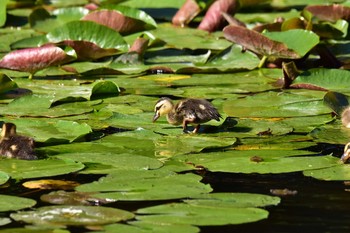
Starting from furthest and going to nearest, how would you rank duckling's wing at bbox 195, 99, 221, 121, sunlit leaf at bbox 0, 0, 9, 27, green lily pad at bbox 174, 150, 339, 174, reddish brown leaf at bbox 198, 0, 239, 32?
reddish brown leaf at bbox 198, 0, 239, 32, sunlit leaf at bbox 0, 0, 9, 27, duckling's wing at bbox 195, 99, 221, 121, green lily pad at bbox 174, 150, 339, 174

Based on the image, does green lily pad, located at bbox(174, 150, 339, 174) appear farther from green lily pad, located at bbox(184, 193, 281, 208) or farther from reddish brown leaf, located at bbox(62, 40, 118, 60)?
reddish brown leaf, located at bbox(62, 40, 118, 60)

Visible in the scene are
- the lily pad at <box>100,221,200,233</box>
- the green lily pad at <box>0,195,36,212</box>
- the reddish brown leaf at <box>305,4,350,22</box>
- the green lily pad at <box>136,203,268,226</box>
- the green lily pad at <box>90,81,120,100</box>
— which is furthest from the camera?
the reddish brown leaf at <box>305,4,350,22</box>

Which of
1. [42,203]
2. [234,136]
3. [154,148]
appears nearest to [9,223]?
[42,203]

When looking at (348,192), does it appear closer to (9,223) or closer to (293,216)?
(293,216)

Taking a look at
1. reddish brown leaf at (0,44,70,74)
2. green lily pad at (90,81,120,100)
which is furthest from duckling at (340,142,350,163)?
reddish brown leaf at (0,44,70,74)

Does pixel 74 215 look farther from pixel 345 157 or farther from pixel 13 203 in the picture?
pixel 345 157

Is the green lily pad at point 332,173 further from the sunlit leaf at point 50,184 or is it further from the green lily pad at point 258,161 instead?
the sunlit leaf at point 50,184

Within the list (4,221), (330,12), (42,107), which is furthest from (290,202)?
(330,12)

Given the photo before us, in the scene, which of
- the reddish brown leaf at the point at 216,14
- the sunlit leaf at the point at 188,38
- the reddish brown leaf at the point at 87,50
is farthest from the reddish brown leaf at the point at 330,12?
the reddish brown leaf at the point at 87,50
